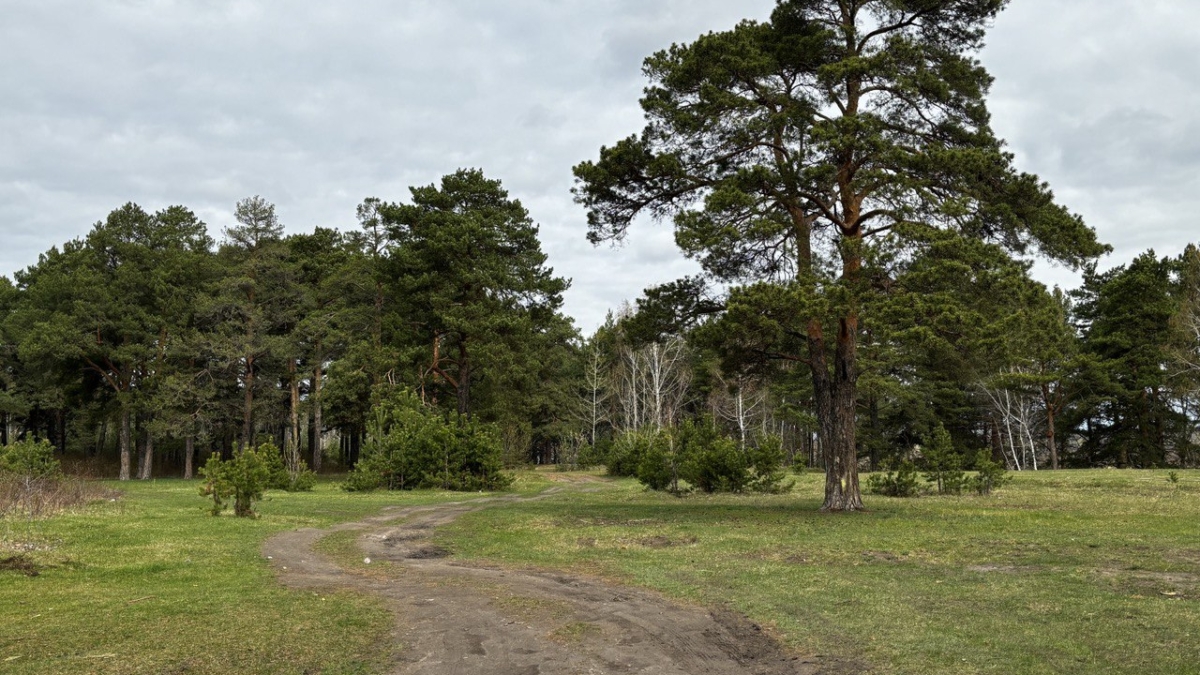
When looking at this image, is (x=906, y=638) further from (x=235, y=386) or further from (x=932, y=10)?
(x=235, y=386)

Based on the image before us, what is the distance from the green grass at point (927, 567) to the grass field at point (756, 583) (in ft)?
0.13

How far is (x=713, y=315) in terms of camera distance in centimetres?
1877

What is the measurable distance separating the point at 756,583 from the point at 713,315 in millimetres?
9512

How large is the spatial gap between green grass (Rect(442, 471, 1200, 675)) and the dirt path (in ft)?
2.02

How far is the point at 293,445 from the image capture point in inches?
1275

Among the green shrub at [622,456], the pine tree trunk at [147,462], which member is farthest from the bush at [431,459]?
the pine tree trunk at [147,462]

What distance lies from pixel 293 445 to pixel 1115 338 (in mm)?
47776

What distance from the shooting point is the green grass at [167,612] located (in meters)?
6.30

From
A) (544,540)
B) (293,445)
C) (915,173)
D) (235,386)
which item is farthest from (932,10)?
(235,386)

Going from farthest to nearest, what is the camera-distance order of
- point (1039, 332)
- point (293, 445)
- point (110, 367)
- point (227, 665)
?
point (110, 367) < point (293, 445) < point (1039, 332) < point (227, 665)

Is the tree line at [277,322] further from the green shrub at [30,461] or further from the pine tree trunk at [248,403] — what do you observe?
the green shrub at [30,461]

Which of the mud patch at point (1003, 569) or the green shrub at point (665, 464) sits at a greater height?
the green shrub at point (665, 464)

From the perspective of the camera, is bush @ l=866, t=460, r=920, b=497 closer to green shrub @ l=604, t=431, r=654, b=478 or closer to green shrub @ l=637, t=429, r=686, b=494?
green shrub @ l=637, t=429, r=686, b=494

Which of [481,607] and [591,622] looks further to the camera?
[481,607]
